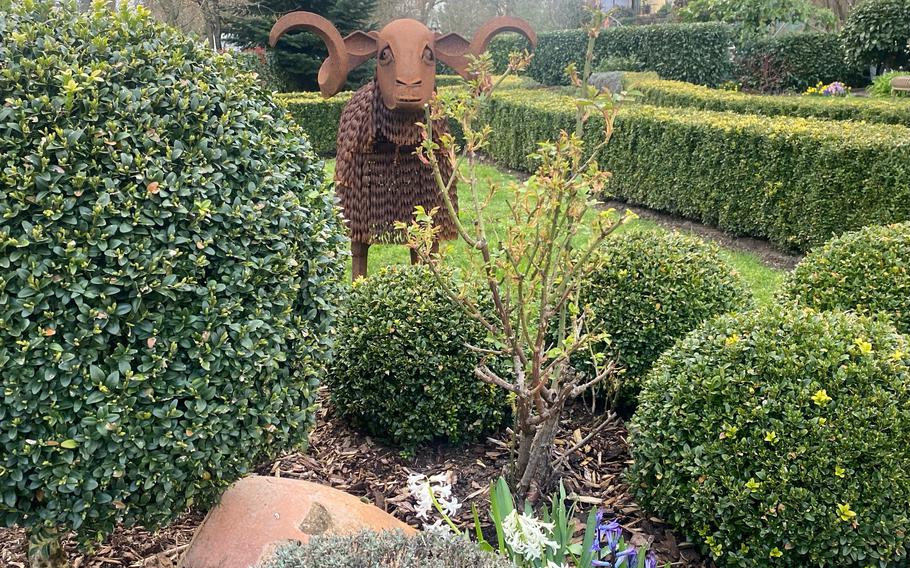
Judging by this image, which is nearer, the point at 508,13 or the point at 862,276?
the point at 862,276

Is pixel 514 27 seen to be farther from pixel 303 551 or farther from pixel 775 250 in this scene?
pixel 775 250

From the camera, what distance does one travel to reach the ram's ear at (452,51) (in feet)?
16.3

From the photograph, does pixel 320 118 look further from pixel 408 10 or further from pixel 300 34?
pixel 408 10

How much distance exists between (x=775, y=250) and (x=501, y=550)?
7013 mm

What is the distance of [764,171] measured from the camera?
822cm

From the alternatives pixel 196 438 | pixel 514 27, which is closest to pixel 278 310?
pixel 196 438

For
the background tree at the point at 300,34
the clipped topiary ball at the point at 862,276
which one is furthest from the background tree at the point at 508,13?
the clipped topiary ball at the point at 862,276

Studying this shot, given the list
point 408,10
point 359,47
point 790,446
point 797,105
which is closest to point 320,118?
point 797,105

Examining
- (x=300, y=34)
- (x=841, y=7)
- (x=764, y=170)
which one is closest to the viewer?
(x=764, y=170)

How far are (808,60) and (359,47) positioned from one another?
18048 mm

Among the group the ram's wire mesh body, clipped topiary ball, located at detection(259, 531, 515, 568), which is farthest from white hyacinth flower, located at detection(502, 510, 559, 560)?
the ram's wire mesh body

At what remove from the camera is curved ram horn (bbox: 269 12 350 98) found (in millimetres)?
4672

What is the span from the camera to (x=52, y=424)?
2074 millimetres

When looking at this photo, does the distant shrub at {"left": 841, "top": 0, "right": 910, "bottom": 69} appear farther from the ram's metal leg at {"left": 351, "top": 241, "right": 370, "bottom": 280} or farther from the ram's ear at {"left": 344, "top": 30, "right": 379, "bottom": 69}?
the ram's metal leg at {"left": 351, "top": 241, "right": 370, "bottom": 280}
